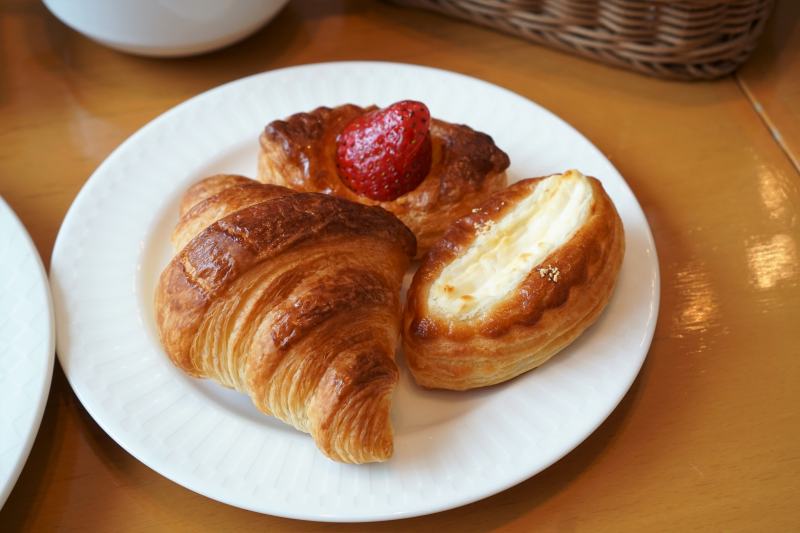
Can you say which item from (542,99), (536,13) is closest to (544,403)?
(542,99)

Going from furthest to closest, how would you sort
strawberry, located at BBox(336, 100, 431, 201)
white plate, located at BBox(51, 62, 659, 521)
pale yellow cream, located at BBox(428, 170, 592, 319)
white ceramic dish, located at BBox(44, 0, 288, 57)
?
1. white ceramic dish, located at BBox(44, 0, 288, 57)
2. strawberry, located at BBox(336, 100, 431, 201)
3. pale yellow cream, located at BBox(428, 170, 592, 319)
4. white plate, located at BBox(51, 62, 659, 521)

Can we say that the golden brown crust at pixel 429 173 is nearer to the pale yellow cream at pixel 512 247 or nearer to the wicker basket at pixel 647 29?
the pale yellow cream at pixel 512 247

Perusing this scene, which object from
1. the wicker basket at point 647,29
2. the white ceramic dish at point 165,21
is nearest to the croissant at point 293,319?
the white ceramic dish at point 165,21

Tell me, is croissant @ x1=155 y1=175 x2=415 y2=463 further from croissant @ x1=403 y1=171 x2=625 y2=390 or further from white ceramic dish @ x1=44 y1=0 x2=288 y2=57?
white ceramic dish @ x1=44 y1=0 x2=288 y2=57

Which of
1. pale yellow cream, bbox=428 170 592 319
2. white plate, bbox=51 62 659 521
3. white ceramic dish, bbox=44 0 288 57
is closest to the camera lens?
white plate, bbox=51 62 659 521

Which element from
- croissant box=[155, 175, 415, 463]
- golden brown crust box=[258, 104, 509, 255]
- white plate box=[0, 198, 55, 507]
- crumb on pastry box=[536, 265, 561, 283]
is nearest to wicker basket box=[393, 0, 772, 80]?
golden brown crust box=[258, 104, 509, 255]
